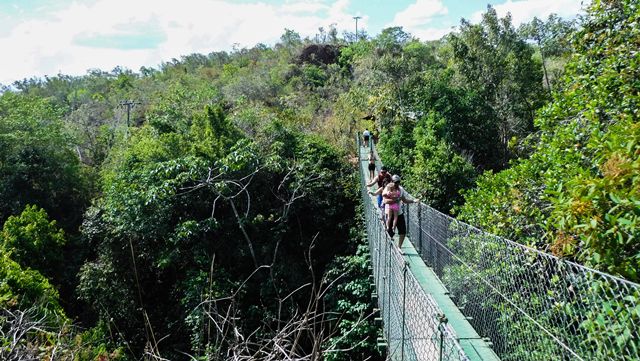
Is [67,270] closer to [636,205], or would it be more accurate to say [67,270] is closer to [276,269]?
[276,269]

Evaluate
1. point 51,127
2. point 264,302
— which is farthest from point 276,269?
point 51,127

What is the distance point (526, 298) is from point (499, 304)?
0.28 meters

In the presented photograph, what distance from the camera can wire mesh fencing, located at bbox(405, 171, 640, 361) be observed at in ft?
6.81

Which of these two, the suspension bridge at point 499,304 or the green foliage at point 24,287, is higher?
the suspension bridge at point 499,304

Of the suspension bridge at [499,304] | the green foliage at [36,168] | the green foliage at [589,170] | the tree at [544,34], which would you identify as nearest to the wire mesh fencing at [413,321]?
the suspension bridge at [499,304]

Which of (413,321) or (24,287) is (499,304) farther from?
(24,287)

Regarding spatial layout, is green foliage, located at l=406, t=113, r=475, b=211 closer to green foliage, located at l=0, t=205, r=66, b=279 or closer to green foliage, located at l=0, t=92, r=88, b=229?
green foliage, located at l=0, t=205, r=66, b=279

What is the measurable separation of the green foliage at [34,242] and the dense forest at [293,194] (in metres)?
0.04

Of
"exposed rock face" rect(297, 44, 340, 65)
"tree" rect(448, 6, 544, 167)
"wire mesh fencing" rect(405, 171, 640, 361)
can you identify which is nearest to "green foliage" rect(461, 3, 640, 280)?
"wire mesh fencing" rect(405, 171, 640, 361)

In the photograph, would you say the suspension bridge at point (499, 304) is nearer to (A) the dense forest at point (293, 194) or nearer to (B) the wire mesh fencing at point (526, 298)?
(B) the wire mesh fencing at point (526, 298)

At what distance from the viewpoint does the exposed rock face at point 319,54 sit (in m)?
29.1

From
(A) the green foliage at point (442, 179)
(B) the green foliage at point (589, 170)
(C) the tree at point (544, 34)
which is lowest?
(A) the green foliage at point (442, 179)

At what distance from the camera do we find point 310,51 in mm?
29875

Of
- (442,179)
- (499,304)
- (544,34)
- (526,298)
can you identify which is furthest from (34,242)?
(544,34)
